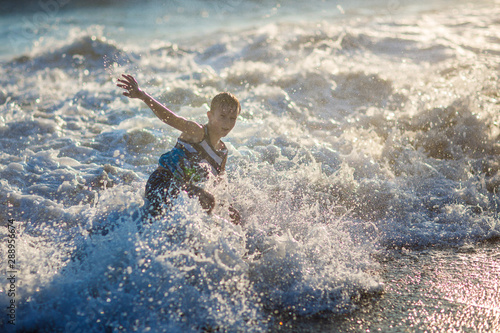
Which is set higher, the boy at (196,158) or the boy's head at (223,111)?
the boy's head at (223,111)

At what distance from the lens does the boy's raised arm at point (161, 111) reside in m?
2.85

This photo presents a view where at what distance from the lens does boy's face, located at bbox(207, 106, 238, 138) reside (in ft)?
10.2

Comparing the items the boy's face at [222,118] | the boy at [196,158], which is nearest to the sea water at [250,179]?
the boy at [196,158]

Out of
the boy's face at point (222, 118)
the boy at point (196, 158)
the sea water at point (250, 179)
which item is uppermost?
the boy's face at point (222, 118)

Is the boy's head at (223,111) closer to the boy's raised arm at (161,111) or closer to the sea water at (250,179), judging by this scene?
the boy's raised arm at (161,111)

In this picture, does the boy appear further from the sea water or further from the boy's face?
the sea water

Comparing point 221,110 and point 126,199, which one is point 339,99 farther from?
point 126,199

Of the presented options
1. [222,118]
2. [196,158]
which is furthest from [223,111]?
[196,158]

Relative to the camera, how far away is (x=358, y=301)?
8.45 ft

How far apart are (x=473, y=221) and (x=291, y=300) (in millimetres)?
2144

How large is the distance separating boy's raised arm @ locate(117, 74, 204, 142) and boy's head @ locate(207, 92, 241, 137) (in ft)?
0.44

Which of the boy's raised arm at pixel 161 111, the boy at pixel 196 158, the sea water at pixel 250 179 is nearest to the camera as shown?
the sea water at pixel 250 179

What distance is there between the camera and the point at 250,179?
414cm

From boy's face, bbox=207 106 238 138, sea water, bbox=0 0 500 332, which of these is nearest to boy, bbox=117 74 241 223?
boy's face, bbox=207 106 238 138
